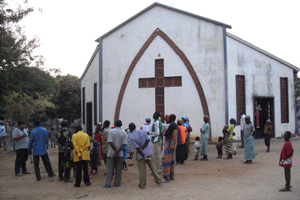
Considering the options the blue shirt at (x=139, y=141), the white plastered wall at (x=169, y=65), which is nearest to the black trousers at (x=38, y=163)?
the blue shirt at (x=139, y=141)

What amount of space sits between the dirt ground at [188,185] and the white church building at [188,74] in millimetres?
6806

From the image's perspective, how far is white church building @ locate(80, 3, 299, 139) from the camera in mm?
17188

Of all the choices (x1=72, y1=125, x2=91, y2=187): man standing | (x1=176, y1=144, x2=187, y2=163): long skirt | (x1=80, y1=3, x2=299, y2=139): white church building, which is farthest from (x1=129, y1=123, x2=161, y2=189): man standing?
(x1=80, y1=3, x2=299, y2=139): white church building

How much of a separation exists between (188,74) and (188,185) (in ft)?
34.1

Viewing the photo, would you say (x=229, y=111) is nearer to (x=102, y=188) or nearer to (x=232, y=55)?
(x=232, y=55)

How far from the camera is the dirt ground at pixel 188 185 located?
7202 mm

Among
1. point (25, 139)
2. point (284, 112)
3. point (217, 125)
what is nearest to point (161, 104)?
point (217, 125)

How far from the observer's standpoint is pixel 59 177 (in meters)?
9.23

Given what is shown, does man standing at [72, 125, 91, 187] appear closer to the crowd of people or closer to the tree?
the crowd of people

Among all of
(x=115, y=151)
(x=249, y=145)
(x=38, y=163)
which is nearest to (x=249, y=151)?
(x=249, y=145)

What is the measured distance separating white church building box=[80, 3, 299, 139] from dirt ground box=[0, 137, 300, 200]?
268 inches

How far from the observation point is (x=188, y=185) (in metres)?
8.12

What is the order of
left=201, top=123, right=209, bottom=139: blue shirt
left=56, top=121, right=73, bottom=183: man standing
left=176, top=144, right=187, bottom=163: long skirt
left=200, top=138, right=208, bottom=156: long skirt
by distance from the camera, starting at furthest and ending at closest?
left=200, top=138, right=208, bottom=156: long skirt → left=201, top=123, right=209, bottom=139: blue shirt → left=176, top=144, right=187, bottom=163: long skirt → left=56, top=121, right=73, bottom=183: man standing

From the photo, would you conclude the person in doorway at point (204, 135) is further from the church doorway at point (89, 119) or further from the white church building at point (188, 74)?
the church doorway at point (89, 119)
